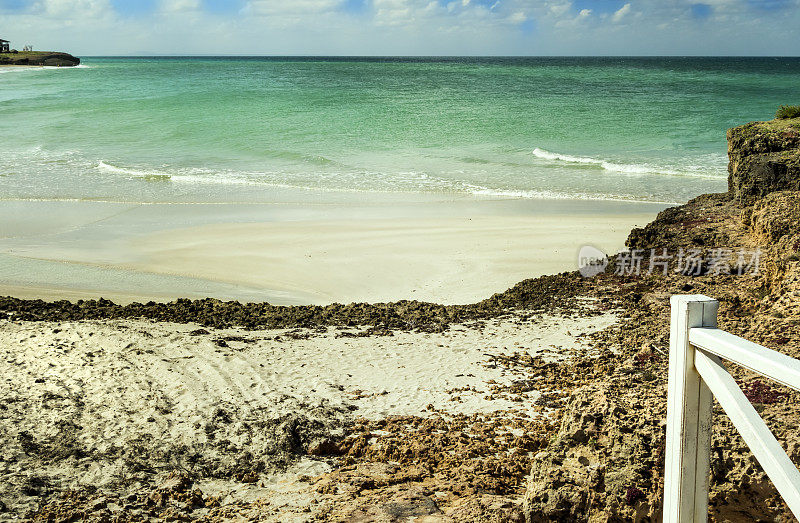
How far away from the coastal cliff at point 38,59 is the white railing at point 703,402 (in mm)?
102079

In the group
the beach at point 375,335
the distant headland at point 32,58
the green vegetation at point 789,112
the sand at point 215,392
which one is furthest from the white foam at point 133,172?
the distant headland at point 32,58

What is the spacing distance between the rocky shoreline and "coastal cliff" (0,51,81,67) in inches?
3823

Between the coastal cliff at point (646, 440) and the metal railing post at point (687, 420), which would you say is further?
the coastal cliff at point (646, 440)

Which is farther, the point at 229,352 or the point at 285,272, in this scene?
the point at 285,272

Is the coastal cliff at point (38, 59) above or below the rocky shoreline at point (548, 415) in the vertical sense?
above

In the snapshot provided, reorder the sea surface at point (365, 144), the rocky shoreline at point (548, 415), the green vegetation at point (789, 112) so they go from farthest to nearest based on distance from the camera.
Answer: the sea surface at point (365, 144) → the green vegetation at point (789, 112) → the rocky shoreline at point (548, 415)

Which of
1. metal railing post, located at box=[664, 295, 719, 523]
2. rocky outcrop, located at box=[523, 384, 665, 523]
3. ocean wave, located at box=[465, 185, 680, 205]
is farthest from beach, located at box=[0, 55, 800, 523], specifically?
metal railing post, located at box=[664, 295, 719, 523]

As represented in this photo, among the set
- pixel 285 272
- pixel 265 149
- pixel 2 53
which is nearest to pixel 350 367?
pixel 285 272

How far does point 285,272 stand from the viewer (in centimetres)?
1054

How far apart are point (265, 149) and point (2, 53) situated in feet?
290

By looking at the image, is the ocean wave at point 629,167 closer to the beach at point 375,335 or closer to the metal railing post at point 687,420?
the beach at point 375,335

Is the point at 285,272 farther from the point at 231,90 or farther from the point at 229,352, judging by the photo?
the point at 231,90

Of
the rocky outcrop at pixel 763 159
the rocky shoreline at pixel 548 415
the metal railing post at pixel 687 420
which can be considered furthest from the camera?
the rocky outcrop at pixel 763 159

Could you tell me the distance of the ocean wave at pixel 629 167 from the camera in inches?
755
